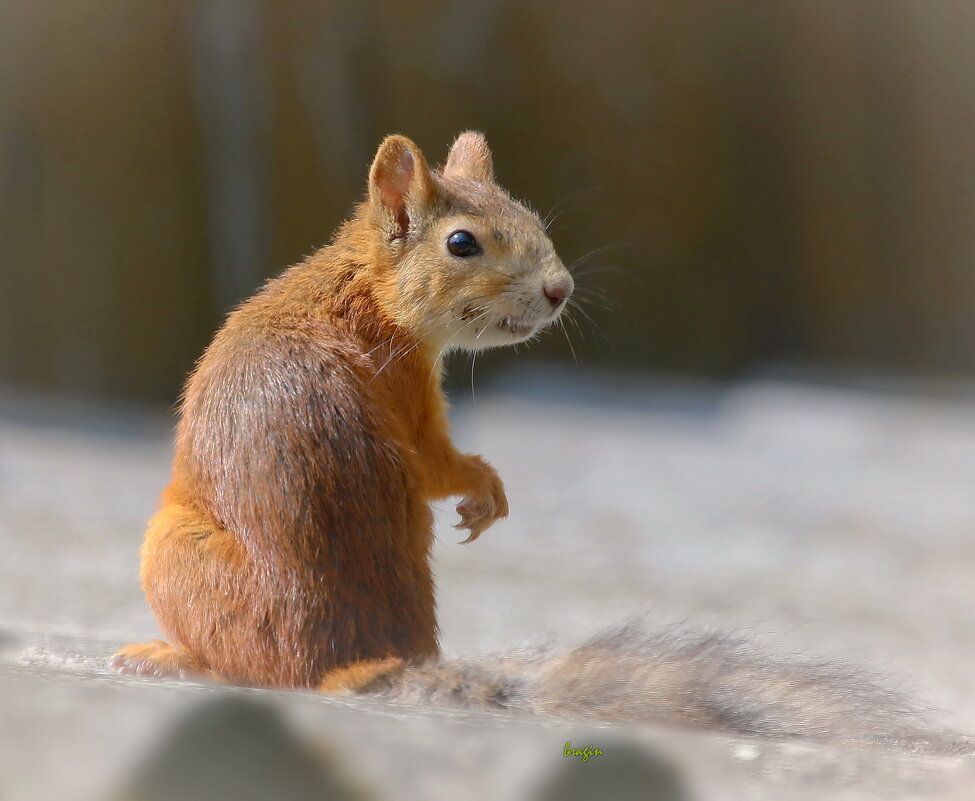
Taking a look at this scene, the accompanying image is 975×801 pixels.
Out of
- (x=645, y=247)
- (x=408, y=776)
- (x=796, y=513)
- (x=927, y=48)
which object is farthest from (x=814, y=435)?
(x=408, y=776)

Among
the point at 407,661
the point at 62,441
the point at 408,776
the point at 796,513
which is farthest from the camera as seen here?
the point at 62,441

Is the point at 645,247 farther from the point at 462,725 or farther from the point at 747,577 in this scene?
the point at 462,725

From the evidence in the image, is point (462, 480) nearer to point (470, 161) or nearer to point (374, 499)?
point (374, 499)

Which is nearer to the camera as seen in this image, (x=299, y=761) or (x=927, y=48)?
(x=299, y=761)

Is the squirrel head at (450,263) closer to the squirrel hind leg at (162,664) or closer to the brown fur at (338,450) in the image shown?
the brown fur at (338,450)

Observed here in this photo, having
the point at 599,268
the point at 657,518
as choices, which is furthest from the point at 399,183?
the point at 657,518

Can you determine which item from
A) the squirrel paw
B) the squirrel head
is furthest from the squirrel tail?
the squirrel head
